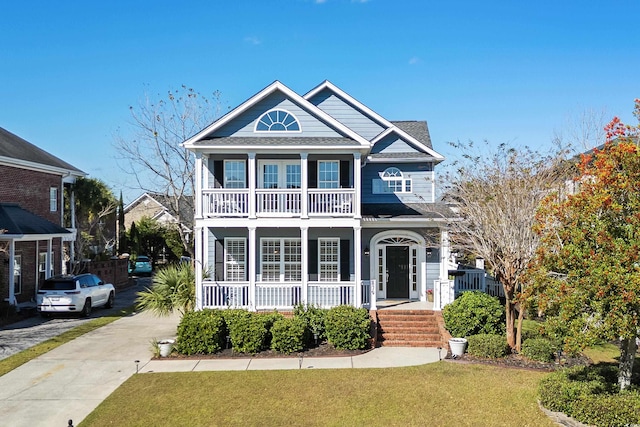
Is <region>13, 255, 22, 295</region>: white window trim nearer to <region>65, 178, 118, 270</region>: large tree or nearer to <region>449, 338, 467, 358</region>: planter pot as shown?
<region>65, 178, 118, 270</region>: large tree

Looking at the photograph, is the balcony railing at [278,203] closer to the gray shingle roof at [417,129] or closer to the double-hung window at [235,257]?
the double-hung window at [235,257]

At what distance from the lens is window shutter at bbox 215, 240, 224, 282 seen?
1795 centimetres

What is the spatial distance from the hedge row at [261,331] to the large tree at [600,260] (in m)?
5.96

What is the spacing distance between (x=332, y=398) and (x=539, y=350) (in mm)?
6129

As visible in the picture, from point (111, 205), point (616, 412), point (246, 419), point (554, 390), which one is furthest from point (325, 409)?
point (111, 205)

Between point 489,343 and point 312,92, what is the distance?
1194 cm

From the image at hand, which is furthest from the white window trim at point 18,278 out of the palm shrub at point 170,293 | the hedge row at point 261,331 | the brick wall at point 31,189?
the hedge row at point 261,331

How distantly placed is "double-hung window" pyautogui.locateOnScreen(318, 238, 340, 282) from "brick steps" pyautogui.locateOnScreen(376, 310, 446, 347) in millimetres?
2702

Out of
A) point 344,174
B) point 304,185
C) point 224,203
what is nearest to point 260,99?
point 304,185

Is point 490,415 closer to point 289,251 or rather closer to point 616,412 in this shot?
point 616,412

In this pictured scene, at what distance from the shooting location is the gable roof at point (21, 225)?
62.2ft

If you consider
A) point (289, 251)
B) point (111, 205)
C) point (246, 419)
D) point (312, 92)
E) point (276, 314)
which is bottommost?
point (246, 419)

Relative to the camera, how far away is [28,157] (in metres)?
23.3

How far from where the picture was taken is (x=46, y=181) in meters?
24.6
